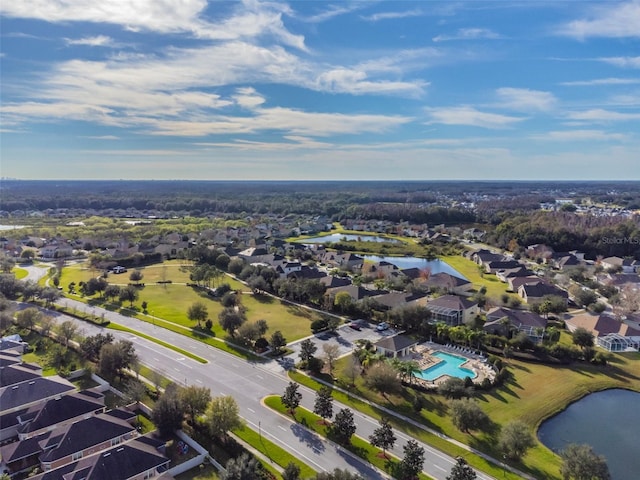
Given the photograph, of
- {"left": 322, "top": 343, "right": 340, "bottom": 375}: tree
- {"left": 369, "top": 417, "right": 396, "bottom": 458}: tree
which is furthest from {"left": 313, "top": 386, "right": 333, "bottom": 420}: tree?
{"left": 322, "top": 343, "right": 340, "bottom": 375}: tree

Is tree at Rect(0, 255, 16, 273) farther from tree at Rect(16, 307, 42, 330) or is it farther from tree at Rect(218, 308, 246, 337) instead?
tree at Rect(218, 308, 246, 337)

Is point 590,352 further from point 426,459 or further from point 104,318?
point 104,318

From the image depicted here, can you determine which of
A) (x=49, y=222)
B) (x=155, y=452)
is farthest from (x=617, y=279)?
(x=49, y=222)

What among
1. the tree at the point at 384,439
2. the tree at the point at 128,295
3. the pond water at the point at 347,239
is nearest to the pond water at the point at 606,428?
the tree at the point at 384,439

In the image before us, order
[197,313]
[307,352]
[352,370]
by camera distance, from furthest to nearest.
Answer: [197,313]
[307,352]
[352,370]

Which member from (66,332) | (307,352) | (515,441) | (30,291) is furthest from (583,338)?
(30,291)

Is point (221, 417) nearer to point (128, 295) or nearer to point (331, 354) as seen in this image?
point (331, 354)
